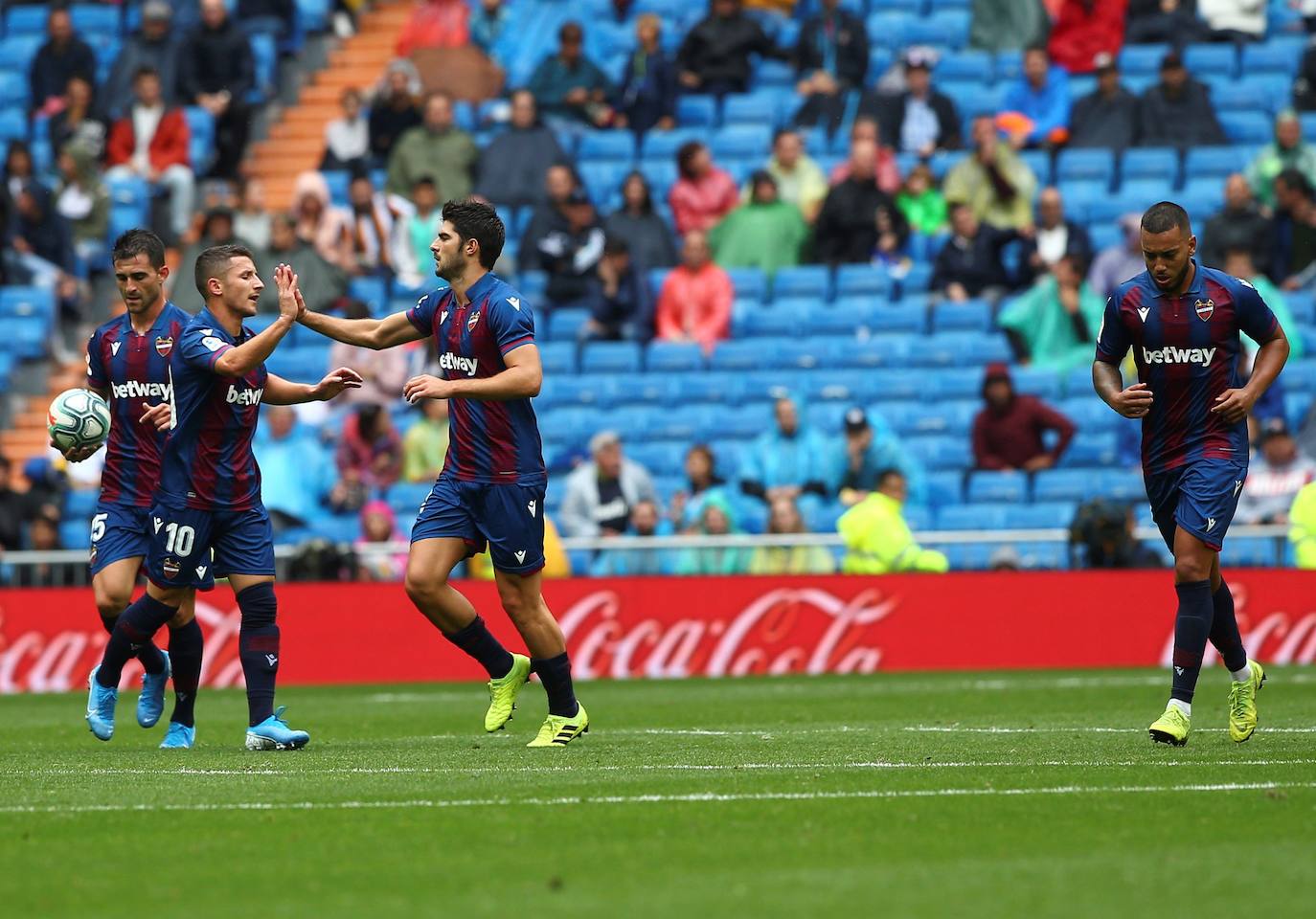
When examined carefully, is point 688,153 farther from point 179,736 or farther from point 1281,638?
point 179,736

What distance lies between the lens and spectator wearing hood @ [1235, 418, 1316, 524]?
19938mm

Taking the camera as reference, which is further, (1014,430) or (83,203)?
(83,203)

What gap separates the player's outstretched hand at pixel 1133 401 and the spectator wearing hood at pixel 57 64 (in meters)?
19.7

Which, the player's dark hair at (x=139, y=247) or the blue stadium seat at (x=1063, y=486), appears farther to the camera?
the blue stadium seat at (x=1063, y=486)

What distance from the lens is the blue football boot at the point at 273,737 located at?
36.3 feet

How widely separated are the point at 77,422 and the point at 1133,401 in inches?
216

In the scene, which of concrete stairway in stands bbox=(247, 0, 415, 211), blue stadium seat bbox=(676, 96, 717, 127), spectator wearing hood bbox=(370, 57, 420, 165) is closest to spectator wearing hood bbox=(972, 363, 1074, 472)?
blue stadium seat bbox=(676, 96, 717, 127)

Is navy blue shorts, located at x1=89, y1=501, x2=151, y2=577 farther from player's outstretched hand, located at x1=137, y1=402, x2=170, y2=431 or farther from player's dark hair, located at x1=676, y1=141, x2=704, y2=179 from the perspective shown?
player's dark hair, located at x1=676, y1=141, x2=704, y2=179

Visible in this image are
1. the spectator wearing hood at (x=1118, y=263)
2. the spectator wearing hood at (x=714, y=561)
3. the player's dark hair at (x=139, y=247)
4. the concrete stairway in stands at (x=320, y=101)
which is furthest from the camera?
the concrete stairway in stands at (x=320, y=101)

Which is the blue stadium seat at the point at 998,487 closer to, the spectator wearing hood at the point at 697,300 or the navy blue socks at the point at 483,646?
the spectator wearing hood at the point at 697,300

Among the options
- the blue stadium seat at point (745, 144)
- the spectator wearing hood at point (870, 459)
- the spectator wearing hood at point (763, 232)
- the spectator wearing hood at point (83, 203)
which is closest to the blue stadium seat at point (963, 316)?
the spectator wearing hood at point (763, 232)

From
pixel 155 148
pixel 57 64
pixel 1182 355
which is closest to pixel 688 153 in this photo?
pixel 155 148

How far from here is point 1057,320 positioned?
22453mm

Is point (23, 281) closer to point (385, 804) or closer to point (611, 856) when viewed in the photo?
point (385, 804)
